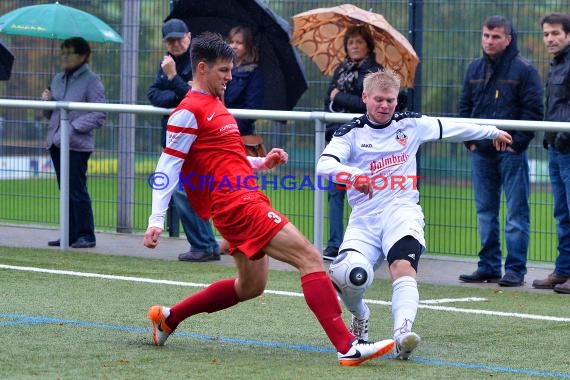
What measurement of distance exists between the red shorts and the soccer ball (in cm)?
49

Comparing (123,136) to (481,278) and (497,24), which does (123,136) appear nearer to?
(481,278)

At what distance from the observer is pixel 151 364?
268 inches

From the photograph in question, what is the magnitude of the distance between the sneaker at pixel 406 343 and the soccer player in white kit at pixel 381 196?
60mm

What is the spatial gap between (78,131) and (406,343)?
6.03 meters

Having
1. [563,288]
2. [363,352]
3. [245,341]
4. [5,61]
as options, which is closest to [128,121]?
[5,61]

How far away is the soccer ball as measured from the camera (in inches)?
283

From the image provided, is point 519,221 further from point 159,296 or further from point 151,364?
point 151,364

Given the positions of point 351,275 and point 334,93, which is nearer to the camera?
point 351,275

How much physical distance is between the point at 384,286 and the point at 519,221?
117 centimetres

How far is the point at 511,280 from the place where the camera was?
33.9 feet

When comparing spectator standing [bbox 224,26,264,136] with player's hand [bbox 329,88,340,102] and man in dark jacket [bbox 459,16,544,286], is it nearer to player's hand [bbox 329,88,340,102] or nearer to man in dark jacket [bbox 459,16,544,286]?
player's hand [bbox 329,88,340,102]

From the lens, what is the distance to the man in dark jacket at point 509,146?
10.3 m

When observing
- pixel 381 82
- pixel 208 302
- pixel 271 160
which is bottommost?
pixel 208 302

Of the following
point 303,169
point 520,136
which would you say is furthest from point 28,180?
point 520,136
